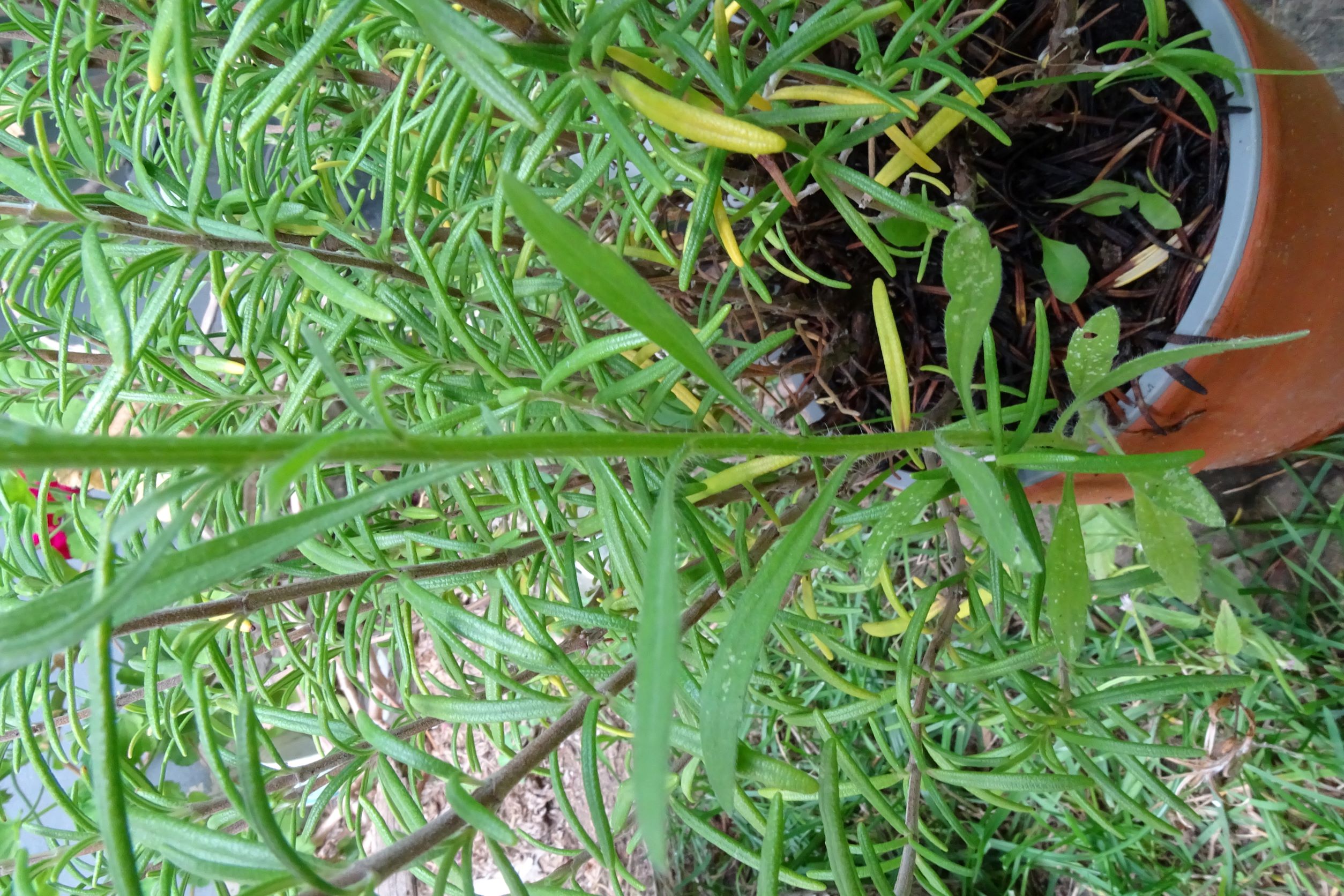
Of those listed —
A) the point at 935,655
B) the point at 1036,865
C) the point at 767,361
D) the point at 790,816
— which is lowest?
the point at 1036,865

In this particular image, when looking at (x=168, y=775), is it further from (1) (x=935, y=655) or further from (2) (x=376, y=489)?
(2) (x=376, y=489)

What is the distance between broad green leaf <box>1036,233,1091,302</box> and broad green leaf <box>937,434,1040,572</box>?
40cm

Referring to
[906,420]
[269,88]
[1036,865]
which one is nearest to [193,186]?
[269,88]

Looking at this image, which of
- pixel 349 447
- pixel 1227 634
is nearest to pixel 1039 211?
pixel 1227 634

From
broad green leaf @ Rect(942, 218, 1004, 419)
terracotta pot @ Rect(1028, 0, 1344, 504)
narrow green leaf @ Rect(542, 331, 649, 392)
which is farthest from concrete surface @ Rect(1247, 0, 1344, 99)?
narrow green leaf @ Rect(542, 331, 649, 392)

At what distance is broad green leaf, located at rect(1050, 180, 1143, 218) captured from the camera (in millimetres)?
720

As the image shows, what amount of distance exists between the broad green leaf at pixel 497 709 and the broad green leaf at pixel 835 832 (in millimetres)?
175

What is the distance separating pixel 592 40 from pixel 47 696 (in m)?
0.61

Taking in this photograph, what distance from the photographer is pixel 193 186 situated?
533 mm

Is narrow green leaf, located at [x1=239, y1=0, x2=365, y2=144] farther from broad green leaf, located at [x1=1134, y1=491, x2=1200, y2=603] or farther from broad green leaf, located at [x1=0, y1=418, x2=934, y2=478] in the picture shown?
broad green leaf, located at [x1=1134, y1=491, x2=1200, y2=603]

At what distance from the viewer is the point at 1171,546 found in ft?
1.69

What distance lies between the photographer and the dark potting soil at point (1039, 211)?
28.3 inches

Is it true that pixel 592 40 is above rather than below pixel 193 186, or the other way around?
below

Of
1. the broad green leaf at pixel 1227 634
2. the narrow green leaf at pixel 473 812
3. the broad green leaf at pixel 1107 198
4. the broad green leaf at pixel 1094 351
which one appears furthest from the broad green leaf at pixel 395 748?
the broad green leaf at pixel 1227 634
